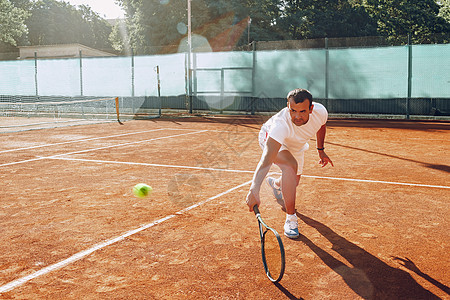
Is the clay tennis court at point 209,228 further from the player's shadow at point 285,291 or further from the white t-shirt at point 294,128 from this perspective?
the white t-shirt at point 294,128

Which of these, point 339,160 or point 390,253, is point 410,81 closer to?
point 339,160

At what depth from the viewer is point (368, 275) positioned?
3.55 metres

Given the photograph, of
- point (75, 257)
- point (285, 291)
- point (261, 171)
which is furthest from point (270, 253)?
point (75, 257)

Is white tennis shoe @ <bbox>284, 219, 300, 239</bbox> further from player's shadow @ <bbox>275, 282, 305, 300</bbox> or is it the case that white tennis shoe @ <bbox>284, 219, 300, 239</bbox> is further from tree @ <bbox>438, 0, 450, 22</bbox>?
tree @ <bbox>438, 0, 450, 22</bbox>

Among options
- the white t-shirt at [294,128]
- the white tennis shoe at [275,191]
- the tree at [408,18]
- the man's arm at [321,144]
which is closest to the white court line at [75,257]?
the white tennis shoe at [275,191]

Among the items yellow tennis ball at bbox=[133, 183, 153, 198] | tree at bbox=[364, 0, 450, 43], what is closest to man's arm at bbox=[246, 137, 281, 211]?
yellow tennis ball at bbox=[133, 183, 153, 198]

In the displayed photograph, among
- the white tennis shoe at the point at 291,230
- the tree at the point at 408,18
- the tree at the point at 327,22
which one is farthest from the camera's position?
the tree at the point at 327,22

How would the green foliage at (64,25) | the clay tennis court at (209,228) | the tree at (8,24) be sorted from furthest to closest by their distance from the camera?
the green foliage at (64,25) < the tree at (8,24) < the clay tennis court at (209,228)

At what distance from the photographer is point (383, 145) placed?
11.3 meters

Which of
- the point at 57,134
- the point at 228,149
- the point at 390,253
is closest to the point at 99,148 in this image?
the point at 228,149

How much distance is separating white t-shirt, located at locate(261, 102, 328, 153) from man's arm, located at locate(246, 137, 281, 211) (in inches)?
3.6

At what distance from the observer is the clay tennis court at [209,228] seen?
338 cm

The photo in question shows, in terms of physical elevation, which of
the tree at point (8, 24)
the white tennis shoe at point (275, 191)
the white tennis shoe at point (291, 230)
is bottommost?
the white tennis shoe at point (291, 230)

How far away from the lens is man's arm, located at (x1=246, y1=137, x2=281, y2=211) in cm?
343
